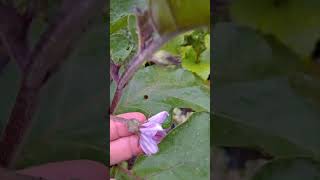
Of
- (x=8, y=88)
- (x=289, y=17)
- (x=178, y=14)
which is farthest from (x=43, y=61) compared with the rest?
(x=289, y=17)

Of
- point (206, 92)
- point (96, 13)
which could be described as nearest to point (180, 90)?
point (206, 92)

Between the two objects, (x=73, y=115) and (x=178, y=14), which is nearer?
(x=178, y=14)

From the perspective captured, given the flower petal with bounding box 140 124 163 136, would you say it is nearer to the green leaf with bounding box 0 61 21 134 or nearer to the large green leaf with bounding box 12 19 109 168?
the large green leaf with bounding box 12 19 109 168

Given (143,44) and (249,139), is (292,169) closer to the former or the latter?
(249,139)

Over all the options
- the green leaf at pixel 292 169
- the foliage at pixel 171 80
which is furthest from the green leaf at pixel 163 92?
the green leaf at pixel 292 169

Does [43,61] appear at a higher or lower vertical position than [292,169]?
higher

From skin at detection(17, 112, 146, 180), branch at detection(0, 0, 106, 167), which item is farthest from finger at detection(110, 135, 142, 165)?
branch at detection(0, 0, 106, 167)

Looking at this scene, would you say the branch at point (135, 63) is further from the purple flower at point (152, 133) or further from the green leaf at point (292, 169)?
the green leaf at point (292, 169)
